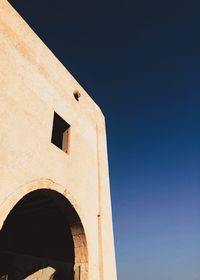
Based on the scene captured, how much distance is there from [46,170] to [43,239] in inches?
134

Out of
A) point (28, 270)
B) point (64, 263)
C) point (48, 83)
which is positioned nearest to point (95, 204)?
point (64, 263)

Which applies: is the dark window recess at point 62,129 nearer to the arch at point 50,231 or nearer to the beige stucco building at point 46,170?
the beige stucco building at point 46,170

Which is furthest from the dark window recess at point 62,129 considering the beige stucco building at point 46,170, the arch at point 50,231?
the arch at point 50,231

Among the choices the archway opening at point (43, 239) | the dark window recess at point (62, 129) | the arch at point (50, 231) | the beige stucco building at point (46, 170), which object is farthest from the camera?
the dark window recess at point (62, 129)

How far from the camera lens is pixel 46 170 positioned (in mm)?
4883

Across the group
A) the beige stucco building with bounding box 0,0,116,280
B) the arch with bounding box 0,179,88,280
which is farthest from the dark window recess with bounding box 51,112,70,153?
the arch with bounding box 0,179,88,280

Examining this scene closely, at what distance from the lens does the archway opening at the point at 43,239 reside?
5.48 meters

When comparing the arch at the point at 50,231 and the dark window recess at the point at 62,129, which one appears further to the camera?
the dark window recess at the point at 62,129

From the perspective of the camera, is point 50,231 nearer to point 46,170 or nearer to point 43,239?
point 43,239

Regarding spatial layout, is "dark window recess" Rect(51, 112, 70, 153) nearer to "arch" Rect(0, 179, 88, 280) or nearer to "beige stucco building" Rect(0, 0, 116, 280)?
"beige stucco building" Rect(0, 0, 116, 280)

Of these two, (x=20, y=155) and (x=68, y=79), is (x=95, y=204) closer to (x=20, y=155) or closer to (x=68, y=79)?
(x=20, y=155)

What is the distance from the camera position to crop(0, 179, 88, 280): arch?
17.4 feet

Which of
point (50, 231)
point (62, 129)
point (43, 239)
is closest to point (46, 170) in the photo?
point (62, 129)

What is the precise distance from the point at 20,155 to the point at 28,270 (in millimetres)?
3547
